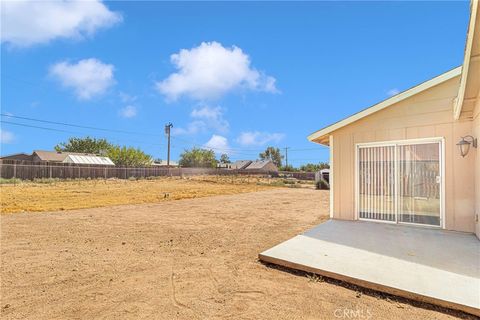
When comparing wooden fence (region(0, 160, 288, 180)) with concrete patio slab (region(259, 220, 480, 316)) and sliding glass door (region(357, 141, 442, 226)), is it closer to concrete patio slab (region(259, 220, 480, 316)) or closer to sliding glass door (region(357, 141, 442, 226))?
concrete patio slab (region(259, 220, 480, 316))

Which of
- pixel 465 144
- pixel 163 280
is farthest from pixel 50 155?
pixel 465 144

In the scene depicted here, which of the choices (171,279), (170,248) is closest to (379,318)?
(171,279)

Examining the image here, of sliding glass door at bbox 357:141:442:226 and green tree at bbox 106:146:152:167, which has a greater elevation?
green tree at bbox 106:146:152:167

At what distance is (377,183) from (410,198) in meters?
0.63

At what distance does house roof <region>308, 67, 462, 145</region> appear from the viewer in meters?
4.56

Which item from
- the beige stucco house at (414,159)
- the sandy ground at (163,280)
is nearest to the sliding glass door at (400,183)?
the beige stucco house at (414,159)

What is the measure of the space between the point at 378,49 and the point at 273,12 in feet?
14.7

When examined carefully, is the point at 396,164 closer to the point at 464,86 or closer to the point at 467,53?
the point at 464,86

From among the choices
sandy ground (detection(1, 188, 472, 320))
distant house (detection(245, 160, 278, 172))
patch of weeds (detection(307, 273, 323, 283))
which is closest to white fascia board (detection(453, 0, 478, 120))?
sandy ground (detection(1, 188, 472, 320))

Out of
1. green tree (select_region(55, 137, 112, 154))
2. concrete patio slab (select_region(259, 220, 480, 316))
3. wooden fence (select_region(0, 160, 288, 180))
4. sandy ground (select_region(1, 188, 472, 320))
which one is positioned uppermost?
green tree (select_region(55, 137, 112, 154))

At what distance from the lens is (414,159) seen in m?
4.93

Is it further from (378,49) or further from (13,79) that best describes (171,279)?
(13,79)

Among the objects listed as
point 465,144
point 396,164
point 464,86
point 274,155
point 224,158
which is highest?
point 274,155

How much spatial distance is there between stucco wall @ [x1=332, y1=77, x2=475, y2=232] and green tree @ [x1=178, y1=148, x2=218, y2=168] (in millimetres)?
42773
